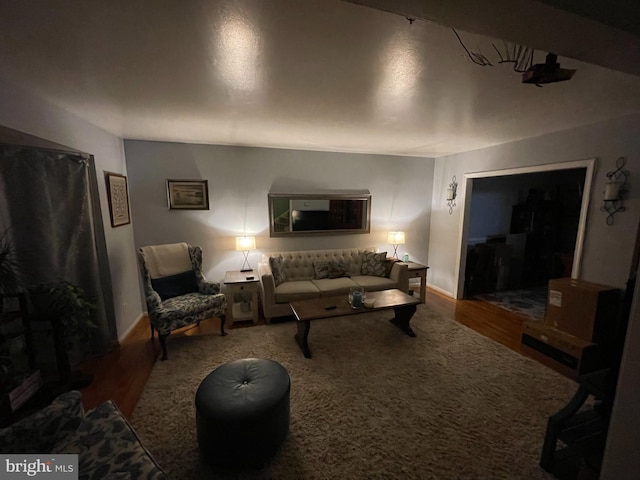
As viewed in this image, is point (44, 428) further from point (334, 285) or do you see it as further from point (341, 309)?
point (334, 285)

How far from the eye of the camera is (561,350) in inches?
98.7

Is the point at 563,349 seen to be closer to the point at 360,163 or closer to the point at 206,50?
the point at 360,163

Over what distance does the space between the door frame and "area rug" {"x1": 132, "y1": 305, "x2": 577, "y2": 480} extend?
1.36 metres

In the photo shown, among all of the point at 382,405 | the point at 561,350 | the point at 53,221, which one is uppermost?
the point at 53,221

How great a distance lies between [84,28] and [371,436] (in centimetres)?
283

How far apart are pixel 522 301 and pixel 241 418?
4.71 meters

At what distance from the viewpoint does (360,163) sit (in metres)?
4.42

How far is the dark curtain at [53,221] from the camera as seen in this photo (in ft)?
6.18

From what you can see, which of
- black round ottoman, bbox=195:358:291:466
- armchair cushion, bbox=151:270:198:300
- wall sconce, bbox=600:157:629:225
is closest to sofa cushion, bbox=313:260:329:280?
armchair cushion, bbox=151:270:198:300

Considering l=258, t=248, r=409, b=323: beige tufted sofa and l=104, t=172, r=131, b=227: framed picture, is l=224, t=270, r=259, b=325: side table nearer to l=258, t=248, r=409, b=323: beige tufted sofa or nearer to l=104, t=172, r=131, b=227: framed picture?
Answer: l=258, t=248, r=409, b=323: beige tufted sofa

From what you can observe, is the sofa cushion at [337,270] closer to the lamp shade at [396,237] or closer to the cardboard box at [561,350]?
the lamp shade at [396,237]

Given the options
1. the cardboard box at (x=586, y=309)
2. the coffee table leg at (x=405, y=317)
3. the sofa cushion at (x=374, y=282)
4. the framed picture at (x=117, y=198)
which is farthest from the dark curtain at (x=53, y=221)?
the cardboard box at (x=586, y=309)

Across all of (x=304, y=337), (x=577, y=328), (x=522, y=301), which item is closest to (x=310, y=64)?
(x=304, y=337)

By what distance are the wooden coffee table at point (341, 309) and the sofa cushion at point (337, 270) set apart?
77 centimetres
